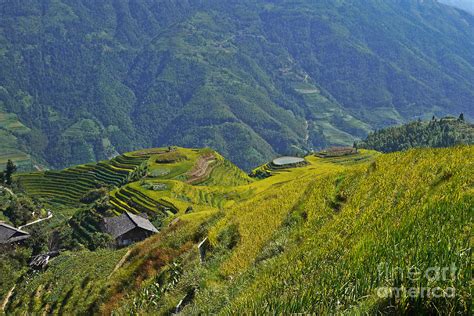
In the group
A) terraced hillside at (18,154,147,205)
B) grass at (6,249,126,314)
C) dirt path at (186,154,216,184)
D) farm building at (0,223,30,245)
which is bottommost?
terraced hillside at (18,154,147,205)

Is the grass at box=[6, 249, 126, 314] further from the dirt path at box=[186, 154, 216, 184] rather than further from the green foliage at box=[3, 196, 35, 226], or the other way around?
the dirt path at box=[186, 154, 216, 184]

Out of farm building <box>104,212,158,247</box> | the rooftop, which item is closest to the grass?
farm building <box>104,212,158,247</box>

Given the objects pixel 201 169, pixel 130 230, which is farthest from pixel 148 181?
pixel 130 230

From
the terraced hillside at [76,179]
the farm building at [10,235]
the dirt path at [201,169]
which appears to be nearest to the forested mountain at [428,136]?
the dirt path at [201,169]

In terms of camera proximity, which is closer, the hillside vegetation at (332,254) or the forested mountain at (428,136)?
the hillside vegetation at (332,254)

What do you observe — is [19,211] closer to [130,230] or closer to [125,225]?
[125,225]

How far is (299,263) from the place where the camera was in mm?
6898

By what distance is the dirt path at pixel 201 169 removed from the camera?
418 feet

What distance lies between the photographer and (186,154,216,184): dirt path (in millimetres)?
127394

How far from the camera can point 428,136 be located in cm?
16625

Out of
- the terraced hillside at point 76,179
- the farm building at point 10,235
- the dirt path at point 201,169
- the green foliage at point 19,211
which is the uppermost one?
the dirt path at point 201,169

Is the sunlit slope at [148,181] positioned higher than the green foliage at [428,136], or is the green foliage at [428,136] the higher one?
the green foliage at [428,136]

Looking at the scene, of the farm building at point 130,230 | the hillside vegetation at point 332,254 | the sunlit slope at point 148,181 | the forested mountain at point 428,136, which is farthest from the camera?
the forested mountain at point 428,136

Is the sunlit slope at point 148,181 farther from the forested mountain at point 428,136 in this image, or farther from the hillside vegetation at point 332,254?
the hillside vegetation at point 332,254
